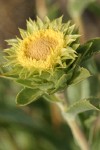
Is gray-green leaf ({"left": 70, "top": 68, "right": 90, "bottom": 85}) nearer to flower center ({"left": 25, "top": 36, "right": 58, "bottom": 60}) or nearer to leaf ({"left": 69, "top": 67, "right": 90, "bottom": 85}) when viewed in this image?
leaf ({"left": 69, "top": 67, "right": 90, "bottom": 85})

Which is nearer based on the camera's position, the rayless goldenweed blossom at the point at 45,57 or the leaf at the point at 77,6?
the rayless goldenweed blossom at the point at 45,57

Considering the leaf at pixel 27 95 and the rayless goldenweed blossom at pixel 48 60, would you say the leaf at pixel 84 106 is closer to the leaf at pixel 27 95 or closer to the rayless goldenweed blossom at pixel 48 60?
the rayless goldenweed blossom at pixel 48 60

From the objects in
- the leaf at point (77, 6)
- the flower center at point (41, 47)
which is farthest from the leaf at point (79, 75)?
the leaf at point (77, 6)

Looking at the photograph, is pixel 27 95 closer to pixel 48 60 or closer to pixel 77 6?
pixel 48 60

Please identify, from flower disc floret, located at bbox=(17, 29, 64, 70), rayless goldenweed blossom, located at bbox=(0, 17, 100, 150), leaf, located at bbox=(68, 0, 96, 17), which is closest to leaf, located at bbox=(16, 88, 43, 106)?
rayless goldenweed blossom, located at bbox=(0, 17, 100, 150)

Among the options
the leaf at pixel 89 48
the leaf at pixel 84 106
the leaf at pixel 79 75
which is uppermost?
A: the leaf at pixel 89 48

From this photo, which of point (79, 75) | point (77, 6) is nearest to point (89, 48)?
point (79, 75)

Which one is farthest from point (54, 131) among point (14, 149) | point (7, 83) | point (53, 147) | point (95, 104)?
point (95, 104)

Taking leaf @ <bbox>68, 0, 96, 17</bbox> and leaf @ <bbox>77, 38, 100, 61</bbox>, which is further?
leaf @ <bbox>68, 0, 96, 17</bbox>
